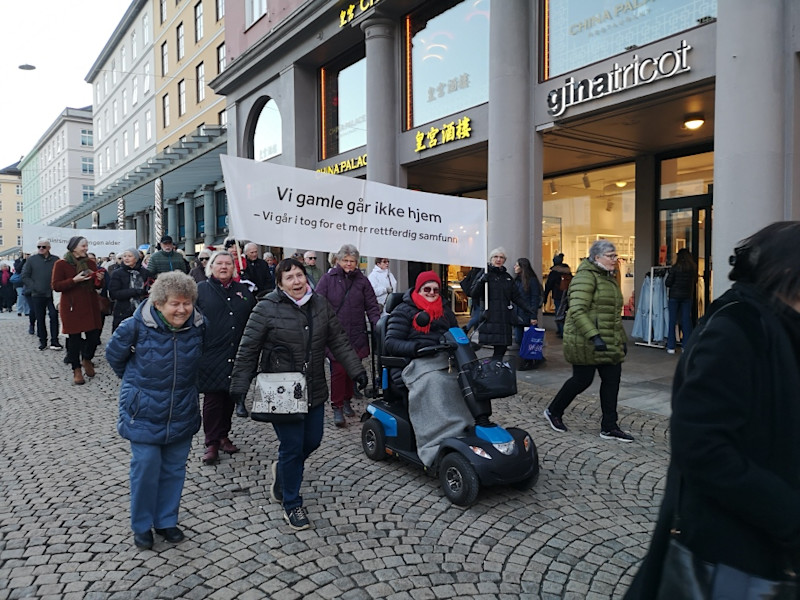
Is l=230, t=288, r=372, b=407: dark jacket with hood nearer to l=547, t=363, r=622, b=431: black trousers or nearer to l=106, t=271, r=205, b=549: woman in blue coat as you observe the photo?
l=106, t=271, r=205, b=549: woman in blue coat

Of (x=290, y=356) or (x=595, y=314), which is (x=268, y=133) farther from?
(x=290, y=356)

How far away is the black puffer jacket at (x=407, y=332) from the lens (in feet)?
15.1

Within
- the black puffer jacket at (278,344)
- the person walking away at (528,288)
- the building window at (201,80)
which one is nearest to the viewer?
the black puffer jacket at (278,344)

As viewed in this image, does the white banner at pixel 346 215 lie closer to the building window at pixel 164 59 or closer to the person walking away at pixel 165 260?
the person walking away at pixel 165 260

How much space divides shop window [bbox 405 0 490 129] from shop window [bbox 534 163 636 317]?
10.7 feet

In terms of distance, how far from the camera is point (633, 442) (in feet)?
18.3

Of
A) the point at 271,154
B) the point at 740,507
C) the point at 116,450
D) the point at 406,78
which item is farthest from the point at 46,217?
the point at 740,507

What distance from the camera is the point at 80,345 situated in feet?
28.4

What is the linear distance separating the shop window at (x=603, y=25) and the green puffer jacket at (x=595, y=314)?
4.00 meters

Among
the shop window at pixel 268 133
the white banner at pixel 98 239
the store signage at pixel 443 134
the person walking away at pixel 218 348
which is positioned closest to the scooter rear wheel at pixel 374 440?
the person walking away at pixel 218 348

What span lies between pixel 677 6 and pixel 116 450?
27.3ft

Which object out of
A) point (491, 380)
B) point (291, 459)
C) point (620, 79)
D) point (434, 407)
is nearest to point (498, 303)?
point (620, 79)

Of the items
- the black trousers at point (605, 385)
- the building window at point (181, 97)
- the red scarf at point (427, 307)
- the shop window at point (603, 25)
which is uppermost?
the building window at point (181, 97)

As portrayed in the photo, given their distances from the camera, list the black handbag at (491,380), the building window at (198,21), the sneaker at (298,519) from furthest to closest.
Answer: the building window at (198,21) → the black handbag at (491,380) → the sneaker at (298,519)
